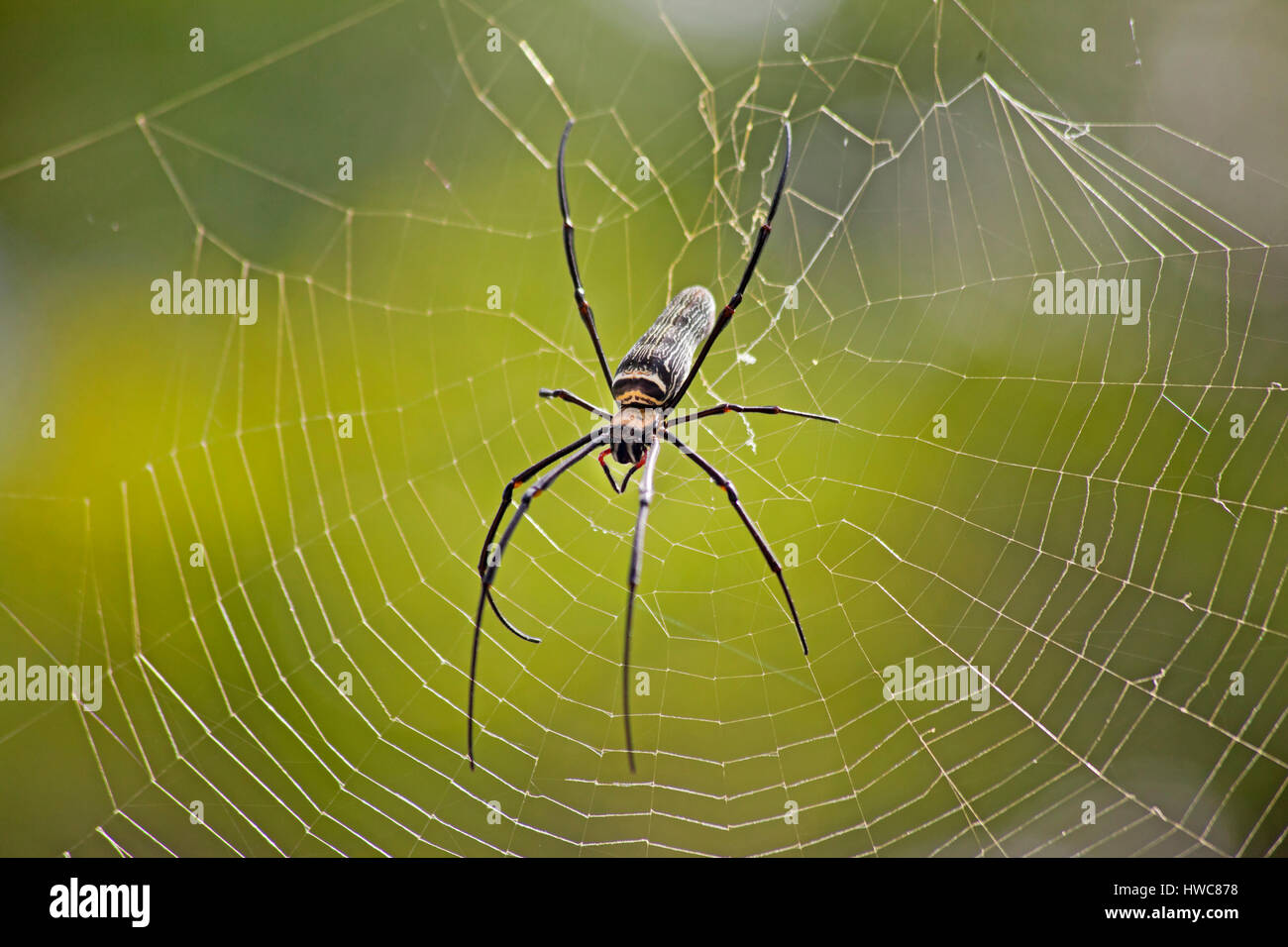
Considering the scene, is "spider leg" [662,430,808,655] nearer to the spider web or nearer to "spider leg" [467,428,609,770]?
"spider leg" [467,428,609,770]

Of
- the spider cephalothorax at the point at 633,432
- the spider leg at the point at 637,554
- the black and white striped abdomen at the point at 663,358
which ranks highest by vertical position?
the black and white striped abdomen at the point at 663,358

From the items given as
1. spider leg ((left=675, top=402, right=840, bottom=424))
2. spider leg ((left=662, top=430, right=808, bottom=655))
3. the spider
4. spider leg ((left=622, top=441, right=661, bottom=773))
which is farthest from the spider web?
spider leg ((left=622, top=441, right=661, bottom=773))

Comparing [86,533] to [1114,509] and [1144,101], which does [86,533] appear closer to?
[1114,509]

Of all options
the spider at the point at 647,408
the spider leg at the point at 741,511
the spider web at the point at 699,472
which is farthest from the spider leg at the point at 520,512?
the spider web at the point at 699,472

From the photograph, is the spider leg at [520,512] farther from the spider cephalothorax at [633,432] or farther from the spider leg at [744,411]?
the spider leg at [744,411]

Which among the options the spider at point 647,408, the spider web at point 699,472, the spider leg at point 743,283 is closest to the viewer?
the spider leg at point 743,283
